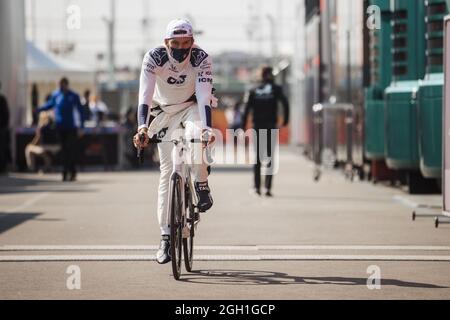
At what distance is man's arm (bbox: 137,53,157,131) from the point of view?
35.5ft

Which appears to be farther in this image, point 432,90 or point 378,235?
point 432,90

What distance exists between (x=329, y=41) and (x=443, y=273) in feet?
52.9

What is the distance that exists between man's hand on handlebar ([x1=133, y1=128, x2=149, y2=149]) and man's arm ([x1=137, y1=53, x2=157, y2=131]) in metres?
0.08

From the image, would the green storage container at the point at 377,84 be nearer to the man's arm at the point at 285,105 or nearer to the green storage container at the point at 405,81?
the green storage container at the point at 405,81

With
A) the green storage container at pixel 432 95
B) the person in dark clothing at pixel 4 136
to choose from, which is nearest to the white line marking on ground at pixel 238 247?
the green storage container at pixel 432 95

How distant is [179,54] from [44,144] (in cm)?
2034

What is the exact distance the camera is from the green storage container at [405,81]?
1938 centimetres

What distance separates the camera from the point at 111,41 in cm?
4988

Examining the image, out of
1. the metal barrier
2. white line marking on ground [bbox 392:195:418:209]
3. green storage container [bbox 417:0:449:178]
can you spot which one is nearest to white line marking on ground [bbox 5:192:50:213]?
white line marking on ground [bbox 392:195:418:209]

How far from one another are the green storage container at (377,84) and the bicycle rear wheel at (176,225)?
1054 centimetres

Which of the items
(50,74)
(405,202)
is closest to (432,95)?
(405,202)
